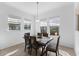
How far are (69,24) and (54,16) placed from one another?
1.71 ft

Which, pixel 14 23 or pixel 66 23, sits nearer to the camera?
pixel 66 23

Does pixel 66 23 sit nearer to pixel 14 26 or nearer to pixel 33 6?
pixel 33 6

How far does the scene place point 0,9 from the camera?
237 centimetres

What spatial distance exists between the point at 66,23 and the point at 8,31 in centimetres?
197

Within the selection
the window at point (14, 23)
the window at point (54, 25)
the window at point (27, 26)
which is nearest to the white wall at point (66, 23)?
the window at point (54, 25)

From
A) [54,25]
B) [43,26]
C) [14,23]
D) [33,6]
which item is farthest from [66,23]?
[14,23]

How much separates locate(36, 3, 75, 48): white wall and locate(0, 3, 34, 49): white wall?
959mm

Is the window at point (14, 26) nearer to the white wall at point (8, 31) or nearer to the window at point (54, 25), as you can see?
the white wall at point (8, 31)

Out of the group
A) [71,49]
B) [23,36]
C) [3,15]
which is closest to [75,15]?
[71,49]

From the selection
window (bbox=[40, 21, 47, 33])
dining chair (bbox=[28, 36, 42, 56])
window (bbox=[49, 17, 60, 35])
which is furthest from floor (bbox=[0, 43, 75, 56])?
window (bbox=[40, 21, 47, 33])

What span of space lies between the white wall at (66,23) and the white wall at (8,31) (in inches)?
37.8

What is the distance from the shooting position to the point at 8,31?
7.84 ft

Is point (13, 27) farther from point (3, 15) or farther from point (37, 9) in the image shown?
point (37, 9)

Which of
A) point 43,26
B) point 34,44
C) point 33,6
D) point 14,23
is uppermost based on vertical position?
point 33,6
